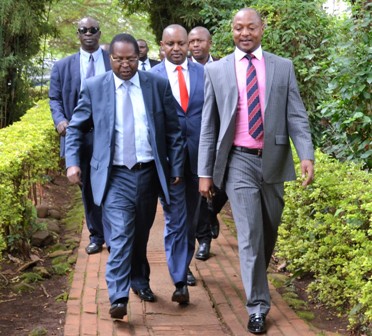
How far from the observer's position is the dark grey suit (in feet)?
18.9

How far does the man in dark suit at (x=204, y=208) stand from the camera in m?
7.68

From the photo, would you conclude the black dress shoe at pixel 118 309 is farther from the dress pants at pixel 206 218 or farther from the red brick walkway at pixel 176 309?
the dress pants at pixel 206 218

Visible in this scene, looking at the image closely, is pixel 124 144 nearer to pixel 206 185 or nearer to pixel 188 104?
pixel 206 185

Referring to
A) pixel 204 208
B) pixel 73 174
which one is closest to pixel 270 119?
pixel 73 174

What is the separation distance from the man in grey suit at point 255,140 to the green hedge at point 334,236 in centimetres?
36

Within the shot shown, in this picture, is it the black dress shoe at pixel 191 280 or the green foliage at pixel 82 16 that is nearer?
the black dress shoe at pixel 191 280

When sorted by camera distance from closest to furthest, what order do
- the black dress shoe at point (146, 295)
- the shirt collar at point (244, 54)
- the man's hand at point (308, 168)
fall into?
the man's hand at point (308, 168), the shirt collar at point (244, 54), the black dress shoe at point (146, 295)

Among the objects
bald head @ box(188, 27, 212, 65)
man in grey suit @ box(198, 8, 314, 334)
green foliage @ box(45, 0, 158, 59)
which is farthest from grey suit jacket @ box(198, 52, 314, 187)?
green foliage @ box(45, 0, 158, 59)

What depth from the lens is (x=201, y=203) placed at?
301 inches

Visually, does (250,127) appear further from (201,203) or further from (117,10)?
(117,10)

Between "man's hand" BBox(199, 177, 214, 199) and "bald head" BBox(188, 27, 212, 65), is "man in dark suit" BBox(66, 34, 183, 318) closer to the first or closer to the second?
"man's hand" BBox(199, 177, 214, 199)

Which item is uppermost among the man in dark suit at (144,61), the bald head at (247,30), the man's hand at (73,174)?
the bald head at (247,30)

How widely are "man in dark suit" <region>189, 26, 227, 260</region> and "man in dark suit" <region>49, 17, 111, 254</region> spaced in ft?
2.93

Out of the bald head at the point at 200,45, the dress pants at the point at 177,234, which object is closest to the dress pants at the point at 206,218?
the dress pants at the point at 177,234
